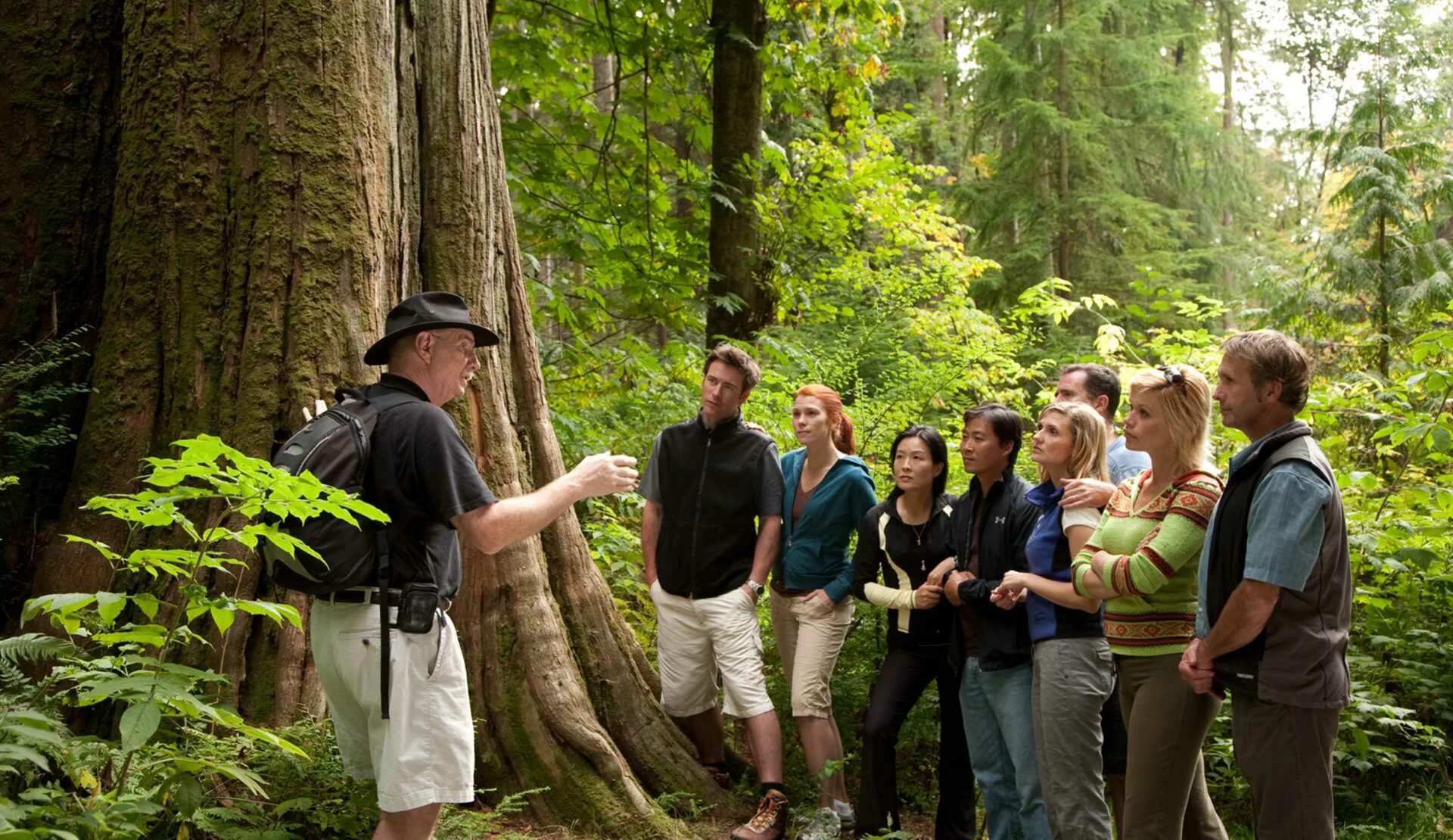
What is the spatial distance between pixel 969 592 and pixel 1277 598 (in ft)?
5.10

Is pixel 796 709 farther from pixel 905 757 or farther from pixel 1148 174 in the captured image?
pixel 1148 174

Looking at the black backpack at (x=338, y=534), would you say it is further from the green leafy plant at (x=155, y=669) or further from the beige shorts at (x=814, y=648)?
the beige shorts at (x=814, y=648)

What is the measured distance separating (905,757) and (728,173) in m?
6.46

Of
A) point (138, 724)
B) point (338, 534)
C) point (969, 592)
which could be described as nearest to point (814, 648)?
point (969, 592)

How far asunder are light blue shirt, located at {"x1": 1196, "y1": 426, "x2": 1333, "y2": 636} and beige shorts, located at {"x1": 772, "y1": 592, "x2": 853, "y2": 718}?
8.22 feet

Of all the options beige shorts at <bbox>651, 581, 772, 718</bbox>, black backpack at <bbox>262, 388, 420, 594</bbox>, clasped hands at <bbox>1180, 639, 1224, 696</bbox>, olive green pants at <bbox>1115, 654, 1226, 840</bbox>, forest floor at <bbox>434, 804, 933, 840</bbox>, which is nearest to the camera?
black backpack at <bbox>262, 388, 420, 594</bbox>

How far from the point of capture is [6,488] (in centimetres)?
412

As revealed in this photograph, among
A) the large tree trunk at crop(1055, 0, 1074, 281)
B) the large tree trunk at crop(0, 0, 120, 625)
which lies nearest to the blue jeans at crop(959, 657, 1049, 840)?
the large tree trunk at crop(0, 0, 120, 625)

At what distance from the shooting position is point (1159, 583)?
3873mm

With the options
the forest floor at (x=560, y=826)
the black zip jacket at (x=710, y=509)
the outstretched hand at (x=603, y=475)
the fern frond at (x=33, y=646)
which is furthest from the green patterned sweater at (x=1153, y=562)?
the fern frond at (x=33, y=646)

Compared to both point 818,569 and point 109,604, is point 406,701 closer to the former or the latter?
point 109,604

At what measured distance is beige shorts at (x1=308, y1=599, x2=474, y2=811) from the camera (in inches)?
123

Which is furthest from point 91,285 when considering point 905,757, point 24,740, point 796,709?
point 905,757

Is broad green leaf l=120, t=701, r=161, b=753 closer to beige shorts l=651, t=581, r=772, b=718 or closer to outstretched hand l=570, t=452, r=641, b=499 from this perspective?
outstretched hand l=570, t=452, r=641, b=499
